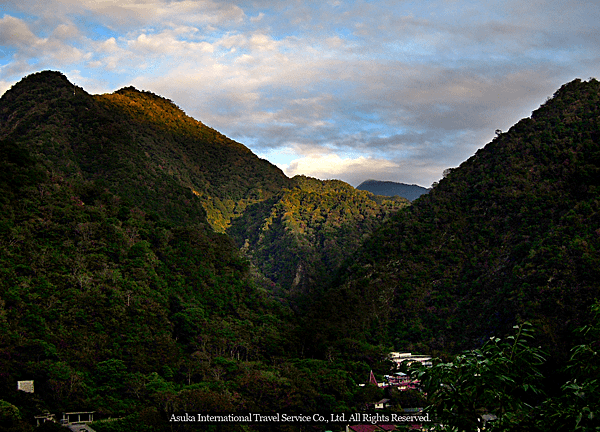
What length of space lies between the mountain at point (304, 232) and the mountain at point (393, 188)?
77560mm

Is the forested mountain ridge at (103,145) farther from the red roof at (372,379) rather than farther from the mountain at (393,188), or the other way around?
the mountain at (393,188)

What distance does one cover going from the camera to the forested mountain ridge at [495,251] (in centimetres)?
3712

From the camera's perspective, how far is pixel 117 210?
3750 cm

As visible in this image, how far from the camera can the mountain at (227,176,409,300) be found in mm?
71938

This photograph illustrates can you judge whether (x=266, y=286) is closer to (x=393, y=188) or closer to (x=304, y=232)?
(x=304, y=232)

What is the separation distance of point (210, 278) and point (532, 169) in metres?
33.5

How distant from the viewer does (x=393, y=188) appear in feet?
616

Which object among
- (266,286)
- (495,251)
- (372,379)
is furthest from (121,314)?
(266,286)

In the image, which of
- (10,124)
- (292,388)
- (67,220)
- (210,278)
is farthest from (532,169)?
(10,124)

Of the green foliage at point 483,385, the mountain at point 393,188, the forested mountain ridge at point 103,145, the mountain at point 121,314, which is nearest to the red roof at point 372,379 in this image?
the mountain at point 121,314

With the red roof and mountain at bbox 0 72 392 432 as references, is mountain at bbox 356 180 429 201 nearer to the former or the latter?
mountain at bbox 0 72 392 432

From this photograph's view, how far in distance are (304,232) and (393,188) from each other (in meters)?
108

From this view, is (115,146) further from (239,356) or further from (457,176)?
(457,176)

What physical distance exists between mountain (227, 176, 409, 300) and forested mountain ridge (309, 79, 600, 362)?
50.6 feet
